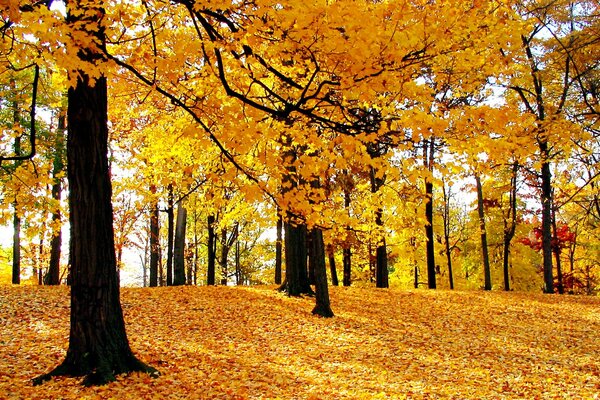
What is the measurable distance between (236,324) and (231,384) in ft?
11.6

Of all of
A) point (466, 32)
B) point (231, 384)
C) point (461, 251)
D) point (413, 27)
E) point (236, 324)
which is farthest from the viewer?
point (461, 251)

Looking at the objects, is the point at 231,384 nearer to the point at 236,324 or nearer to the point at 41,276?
the point at 236,324

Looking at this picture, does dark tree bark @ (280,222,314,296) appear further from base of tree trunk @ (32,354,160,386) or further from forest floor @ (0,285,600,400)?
base of tree trunk @ (32,354,160,386)

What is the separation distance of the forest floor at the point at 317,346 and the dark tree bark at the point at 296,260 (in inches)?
22.1

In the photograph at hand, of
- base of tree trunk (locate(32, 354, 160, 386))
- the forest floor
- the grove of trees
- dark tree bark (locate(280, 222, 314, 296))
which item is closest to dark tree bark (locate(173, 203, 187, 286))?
the forest floor

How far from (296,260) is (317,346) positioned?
13.5 ft

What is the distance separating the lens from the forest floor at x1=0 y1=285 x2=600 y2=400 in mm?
5871

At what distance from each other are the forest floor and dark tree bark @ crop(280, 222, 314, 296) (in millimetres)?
560

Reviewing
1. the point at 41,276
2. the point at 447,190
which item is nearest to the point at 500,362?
the point at 447,190

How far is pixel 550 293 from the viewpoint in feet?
50.3

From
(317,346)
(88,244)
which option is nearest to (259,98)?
(88,244)

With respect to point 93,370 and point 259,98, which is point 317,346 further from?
point 259,98

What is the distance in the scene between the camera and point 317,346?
27.2ft

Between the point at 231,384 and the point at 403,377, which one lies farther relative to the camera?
the point at 403,377
